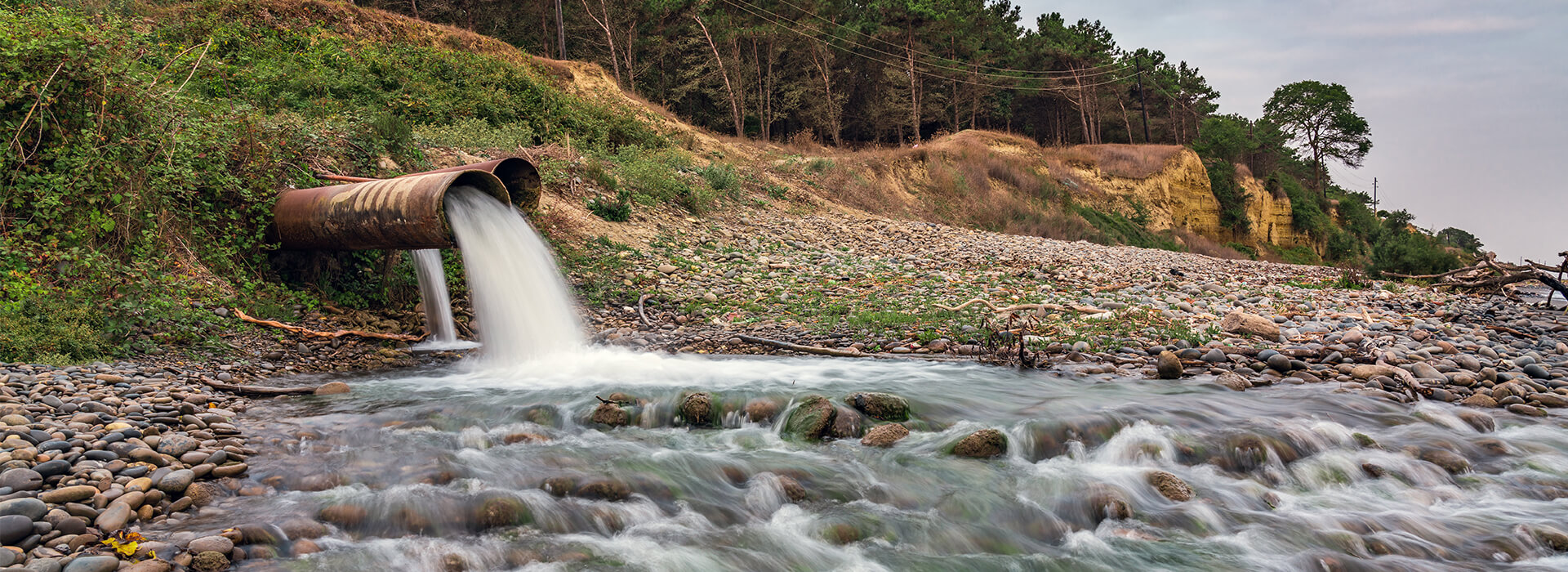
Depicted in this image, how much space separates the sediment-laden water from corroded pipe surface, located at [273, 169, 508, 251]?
1701 millimetres

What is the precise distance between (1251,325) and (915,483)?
605 cm

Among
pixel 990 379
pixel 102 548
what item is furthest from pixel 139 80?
pixel 990 379

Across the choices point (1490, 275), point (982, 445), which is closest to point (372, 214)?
point (982, 445)

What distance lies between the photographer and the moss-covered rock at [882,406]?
19.6ft

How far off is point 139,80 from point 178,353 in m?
3.35

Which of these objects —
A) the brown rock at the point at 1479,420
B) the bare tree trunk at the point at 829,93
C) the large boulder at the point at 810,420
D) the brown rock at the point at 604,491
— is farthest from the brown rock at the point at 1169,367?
the bare tree trunk at the point at 829,93

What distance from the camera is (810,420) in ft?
18.7

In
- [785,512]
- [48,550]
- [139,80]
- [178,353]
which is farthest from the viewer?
[139,80]

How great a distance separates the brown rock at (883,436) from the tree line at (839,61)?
2756cm

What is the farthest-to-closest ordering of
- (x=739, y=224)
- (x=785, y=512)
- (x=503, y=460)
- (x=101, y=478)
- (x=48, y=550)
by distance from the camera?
(x=739, y=224) → (x=503, y=460) → (x=785, y=512) → (x=101, y=478) → (x=48, y=550)

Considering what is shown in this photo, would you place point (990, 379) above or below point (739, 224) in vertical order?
below

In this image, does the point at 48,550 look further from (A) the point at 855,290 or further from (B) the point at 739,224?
(B) the point at 739,224

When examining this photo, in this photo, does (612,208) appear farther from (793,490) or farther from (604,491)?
(793,490)

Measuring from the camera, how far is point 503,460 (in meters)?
5.01
